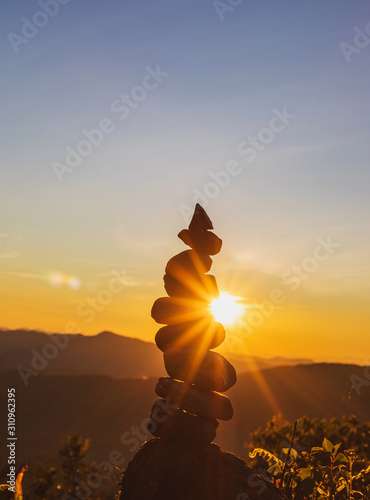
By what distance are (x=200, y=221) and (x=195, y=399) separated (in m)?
5.91

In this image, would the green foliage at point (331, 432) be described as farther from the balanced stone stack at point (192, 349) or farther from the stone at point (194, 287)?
the stone at point (194, 287)

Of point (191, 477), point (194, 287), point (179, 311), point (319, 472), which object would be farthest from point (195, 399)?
point (319, 472)

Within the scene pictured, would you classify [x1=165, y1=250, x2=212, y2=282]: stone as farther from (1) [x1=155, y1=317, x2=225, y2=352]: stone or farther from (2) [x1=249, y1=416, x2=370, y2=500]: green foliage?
(2) [x1=249, y1=416, x2=370, y2=500]: green foliage

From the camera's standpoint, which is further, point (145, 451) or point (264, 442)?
point (264, 442)

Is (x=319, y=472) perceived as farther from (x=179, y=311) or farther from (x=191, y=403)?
(x=179, y=311)

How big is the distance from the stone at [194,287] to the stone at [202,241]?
916 mm

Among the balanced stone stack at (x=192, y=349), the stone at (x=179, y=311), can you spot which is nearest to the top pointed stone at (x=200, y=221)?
the balanced stone stack at (x=192, y=349)

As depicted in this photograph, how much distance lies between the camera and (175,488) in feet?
43.3

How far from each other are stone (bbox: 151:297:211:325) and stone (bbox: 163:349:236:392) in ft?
3.44

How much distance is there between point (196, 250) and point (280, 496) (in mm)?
7951

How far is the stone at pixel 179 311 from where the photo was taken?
15797mm

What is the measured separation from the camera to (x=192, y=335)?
15.7m

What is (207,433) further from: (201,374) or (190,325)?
(190,325)

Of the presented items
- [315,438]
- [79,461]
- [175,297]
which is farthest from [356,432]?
[175,297]
